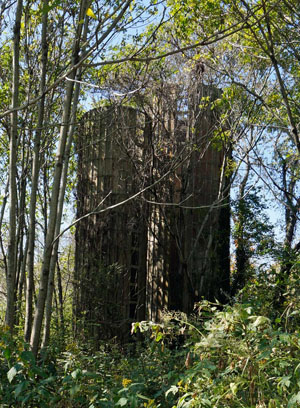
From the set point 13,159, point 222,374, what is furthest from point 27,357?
point 13,159

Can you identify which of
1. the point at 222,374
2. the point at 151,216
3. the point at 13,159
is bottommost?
the point at 222,374

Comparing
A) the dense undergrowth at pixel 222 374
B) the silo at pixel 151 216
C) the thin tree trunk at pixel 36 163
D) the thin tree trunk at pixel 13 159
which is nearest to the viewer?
the dense undergrowth at pixel 222 374

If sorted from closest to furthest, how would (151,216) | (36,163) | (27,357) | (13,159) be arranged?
(27,357), (13,159), (36,163), (151,216)

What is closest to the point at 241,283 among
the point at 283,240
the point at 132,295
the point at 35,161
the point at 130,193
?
the point at 283,240

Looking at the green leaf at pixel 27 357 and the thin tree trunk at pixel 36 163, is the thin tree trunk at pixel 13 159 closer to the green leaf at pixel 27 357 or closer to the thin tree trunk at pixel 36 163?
the thin tree trunk at pixel 36 163

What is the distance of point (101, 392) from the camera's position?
3.06 m

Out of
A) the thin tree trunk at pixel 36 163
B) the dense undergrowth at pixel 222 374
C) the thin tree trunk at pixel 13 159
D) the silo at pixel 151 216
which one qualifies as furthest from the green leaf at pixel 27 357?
the silo at pixel 151 216

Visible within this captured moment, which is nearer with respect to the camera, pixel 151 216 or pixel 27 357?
pixel 27 357

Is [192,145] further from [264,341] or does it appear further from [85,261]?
[264,341]

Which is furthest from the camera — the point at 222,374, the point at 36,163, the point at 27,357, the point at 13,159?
the point at 36,163

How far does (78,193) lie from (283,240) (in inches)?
154

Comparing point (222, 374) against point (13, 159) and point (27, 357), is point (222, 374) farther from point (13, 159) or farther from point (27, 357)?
point (13, 159)

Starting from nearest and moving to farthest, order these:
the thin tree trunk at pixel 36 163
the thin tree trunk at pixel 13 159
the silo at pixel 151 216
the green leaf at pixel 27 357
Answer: the green leaf at pixel 27 357
the thin tree trunk at pixel 13 159
the thin tree trunk at pixel 36 163
the silo at pixel 151 216

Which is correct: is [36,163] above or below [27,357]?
above
